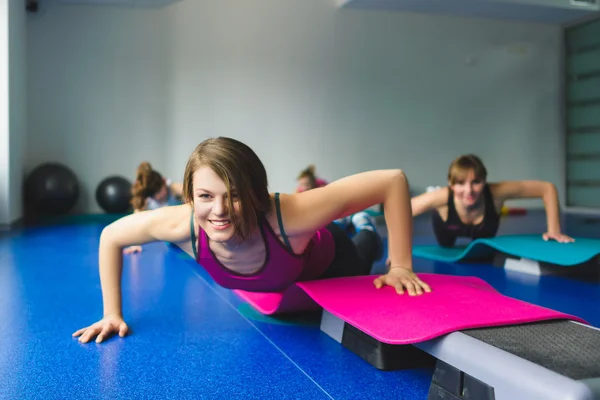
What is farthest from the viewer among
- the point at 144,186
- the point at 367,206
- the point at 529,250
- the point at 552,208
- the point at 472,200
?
the point at 144,186

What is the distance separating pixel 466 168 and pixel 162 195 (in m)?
2.35

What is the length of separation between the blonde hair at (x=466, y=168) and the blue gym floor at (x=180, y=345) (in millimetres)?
630

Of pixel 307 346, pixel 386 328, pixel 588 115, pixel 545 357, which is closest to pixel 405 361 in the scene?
pixel 386 328

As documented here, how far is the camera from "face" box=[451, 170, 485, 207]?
11.7 ft

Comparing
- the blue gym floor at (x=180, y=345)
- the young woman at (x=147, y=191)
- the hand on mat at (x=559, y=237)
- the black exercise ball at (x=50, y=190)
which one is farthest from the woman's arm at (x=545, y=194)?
the black exercise ball at (x=50, y=190)

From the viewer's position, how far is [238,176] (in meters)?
1.60

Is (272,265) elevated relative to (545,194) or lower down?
lower down

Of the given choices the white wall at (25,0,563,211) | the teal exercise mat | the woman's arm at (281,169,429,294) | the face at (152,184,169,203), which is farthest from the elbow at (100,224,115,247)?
the white wall at (25,0,563,211)

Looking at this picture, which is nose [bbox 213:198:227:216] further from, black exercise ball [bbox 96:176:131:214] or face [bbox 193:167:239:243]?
black exercise ball [bbox 96:176:131:214]

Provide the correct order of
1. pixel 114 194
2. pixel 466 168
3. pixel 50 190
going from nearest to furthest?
1. pixel 466 168
2. pixel 50 190
3. pixel 114 194

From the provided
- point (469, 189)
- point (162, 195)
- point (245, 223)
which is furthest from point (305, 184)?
point (245, 223)

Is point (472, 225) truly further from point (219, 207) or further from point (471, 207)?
point (219, 207)

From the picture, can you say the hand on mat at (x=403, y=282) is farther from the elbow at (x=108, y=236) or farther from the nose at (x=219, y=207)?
the elbow at (x=108, y=236)

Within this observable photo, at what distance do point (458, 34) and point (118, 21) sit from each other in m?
5.14
